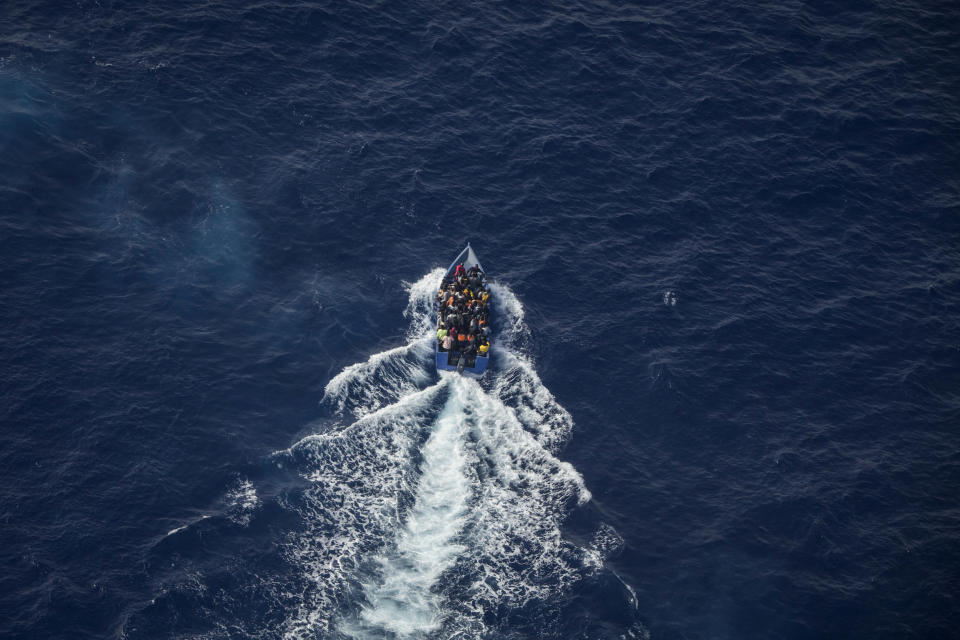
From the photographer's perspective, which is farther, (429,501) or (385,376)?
(385,376)

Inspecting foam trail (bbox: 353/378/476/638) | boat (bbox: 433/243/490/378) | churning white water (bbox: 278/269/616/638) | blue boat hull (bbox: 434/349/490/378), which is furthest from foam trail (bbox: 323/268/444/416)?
foam trail (bbox: 353/378/476/638)

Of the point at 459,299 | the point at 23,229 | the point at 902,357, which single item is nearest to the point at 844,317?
the point at 902,357

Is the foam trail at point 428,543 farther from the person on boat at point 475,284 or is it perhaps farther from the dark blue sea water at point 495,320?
the person on boat at point 475,284

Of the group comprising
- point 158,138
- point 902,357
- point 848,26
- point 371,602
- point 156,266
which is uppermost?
point 848,26

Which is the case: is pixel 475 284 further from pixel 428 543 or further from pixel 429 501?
pixel 428 543

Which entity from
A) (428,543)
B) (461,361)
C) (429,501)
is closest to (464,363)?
(461,361)

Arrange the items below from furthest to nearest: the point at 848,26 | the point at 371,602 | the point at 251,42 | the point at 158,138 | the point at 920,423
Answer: the point at 848,26 < the point at 251,42 < the point at 158,138 < the point at 920,423 < the point at 371,602

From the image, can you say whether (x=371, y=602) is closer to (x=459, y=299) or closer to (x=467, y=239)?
(x=459, y=299)
